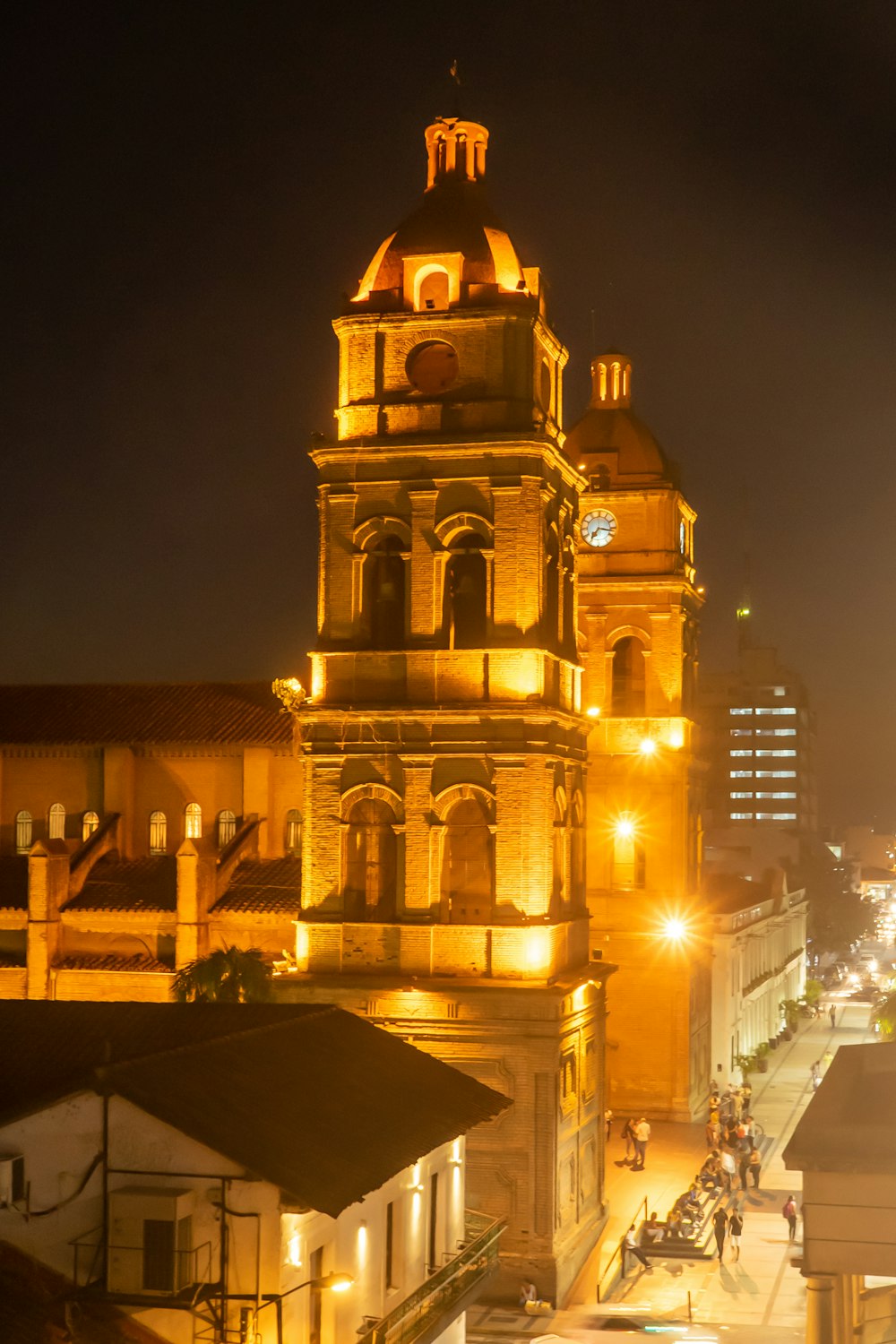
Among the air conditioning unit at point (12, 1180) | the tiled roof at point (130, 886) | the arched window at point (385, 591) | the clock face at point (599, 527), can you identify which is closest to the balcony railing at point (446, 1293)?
the air conditioning unit at point (12, 1180)

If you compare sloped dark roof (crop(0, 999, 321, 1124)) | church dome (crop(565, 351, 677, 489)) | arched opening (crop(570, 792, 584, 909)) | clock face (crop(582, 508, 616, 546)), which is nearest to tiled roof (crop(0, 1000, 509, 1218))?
sloped dark roof (crop(0, 999, 321, 1124))

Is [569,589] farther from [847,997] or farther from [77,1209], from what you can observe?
[847,997]

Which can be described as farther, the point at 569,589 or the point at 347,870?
the point at 569,589

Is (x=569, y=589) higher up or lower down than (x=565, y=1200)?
higher up

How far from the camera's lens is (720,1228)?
159 feet

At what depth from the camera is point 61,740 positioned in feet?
201

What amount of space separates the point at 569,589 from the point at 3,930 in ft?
67.2

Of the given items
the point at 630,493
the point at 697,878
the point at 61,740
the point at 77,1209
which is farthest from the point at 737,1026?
the point at 77,1209

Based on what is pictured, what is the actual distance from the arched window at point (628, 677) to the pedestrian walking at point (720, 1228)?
21.3m

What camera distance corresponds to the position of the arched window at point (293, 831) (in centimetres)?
5931

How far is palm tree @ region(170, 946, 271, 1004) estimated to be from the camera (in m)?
45.8

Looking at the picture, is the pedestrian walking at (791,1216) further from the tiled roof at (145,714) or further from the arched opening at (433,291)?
the arched opening at (433,291)

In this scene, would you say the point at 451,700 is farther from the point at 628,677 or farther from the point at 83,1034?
the point at 628,677

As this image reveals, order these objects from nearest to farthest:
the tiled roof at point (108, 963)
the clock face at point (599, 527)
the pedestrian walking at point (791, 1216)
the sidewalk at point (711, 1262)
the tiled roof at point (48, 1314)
A: the tiled roof at point (48, 1314), the sidewalk at point (711, 1262), the pedestrian walking at point (791, 1216), the tiled roof at point (108, 963), the clock face at point (599, 527)
